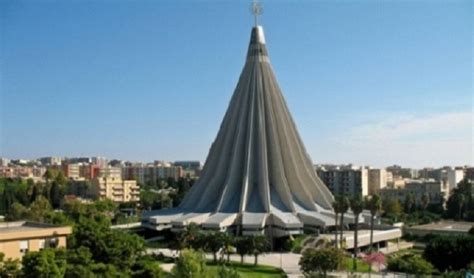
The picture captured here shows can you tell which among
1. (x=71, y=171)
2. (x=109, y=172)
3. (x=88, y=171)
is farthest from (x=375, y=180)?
(x=71, y=171)

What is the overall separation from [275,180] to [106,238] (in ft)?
70.3

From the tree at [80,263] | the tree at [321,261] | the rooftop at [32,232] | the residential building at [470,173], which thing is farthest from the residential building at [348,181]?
the tree at [80,263]

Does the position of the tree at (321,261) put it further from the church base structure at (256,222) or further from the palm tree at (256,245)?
the church base structure at (256,222)

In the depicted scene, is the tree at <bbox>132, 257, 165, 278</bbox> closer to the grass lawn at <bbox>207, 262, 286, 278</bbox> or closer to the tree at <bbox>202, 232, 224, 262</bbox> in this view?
the grass lawn at <bbox>207, 262, 286, 278</bbox>

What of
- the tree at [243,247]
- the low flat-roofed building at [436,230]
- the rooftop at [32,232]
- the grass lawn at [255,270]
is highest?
the rooftop at [32,232]

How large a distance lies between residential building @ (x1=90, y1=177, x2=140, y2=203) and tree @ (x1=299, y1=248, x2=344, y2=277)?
4858cm

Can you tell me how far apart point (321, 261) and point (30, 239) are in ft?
36.5

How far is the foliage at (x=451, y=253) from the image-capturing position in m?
27.1

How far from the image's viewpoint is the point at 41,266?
16.5m

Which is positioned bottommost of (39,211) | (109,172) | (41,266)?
(39,211)

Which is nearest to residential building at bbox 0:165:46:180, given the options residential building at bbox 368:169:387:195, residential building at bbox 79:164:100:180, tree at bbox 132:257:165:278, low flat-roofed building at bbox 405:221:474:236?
residential building at bbox 79:164:100:180

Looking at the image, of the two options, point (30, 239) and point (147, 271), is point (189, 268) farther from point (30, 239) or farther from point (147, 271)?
point (30, 239)

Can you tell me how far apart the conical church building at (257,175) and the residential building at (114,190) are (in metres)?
30.9

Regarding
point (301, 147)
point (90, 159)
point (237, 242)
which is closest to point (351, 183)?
point (301, 147)
